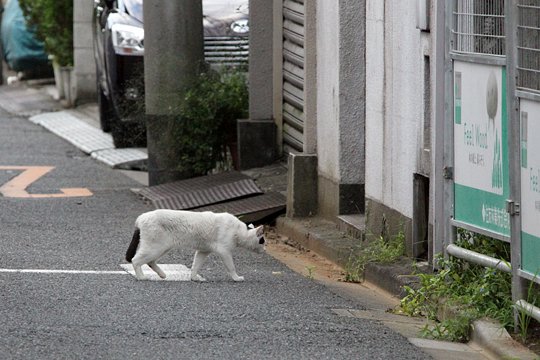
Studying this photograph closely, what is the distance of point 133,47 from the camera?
58.0ft

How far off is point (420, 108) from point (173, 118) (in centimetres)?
560

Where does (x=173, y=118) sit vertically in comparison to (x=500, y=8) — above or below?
below

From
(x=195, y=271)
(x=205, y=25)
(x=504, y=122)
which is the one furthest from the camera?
(x=205, y=25)

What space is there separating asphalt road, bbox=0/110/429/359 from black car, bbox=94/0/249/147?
504 centimetres

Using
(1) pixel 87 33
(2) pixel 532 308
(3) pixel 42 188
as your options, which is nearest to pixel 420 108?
(2) pixel 532 308

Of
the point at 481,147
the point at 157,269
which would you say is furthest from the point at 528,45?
the point at 157,269

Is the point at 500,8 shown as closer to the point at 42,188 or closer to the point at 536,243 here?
the point at 536,243

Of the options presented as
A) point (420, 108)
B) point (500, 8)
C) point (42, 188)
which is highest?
point (500, 8)

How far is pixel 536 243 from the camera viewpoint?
7270mm

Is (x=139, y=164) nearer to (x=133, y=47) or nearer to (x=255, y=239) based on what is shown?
(x=133, y=47)

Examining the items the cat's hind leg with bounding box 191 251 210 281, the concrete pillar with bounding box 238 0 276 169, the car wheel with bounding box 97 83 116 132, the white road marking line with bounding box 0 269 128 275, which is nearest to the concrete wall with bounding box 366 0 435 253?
the cat's hind leg with bounding box 191 251 210 281

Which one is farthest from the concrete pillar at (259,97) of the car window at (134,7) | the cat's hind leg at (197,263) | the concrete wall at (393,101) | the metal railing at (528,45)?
the metal railing at (528,45)

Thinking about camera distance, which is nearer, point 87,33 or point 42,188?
point 42,188

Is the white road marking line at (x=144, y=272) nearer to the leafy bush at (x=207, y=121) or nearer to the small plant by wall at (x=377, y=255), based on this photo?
the small plant by wall at (x=377, y=255)
